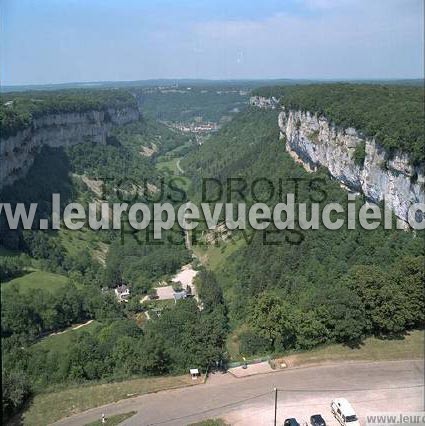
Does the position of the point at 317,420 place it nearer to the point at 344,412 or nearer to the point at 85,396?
the point at 344,412

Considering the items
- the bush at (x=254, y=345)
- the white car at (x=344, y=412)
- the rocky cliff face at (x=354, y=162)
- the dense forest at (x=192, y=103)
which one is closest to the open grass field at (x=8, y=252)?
the bush at (x=254, y=345)

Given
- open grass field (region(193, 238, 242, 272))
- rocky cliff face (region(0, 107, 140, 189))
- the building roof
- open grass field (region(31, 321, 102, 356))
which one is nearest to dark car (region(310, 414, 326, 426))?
open grass field (region(31, 321, 102, 356))

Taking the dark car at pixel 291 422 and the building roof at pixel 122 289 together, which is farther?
the building roof at pixel 122 289

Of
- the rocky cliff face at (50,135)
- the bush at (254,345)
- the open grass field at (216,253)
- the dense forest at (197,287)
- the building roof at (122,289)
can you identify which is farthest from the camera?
the rocky cliff face at (50,135)

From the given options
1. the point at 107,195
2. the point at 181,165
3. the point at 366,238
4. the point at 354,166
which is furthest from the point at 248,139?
the point at 366,238

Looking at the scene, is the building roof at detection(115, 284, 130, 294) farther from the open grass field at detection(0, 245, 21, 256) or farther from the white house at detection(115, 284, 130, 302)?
the open grass field at detection(0, 245, 21, 256)

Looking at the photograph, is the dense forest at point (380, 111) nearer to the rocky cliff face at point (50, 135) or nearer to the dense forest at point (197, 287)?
the dense forest at point (197, 287)

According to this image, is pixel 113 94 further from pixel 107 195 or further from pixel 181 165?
pixel 107 195
